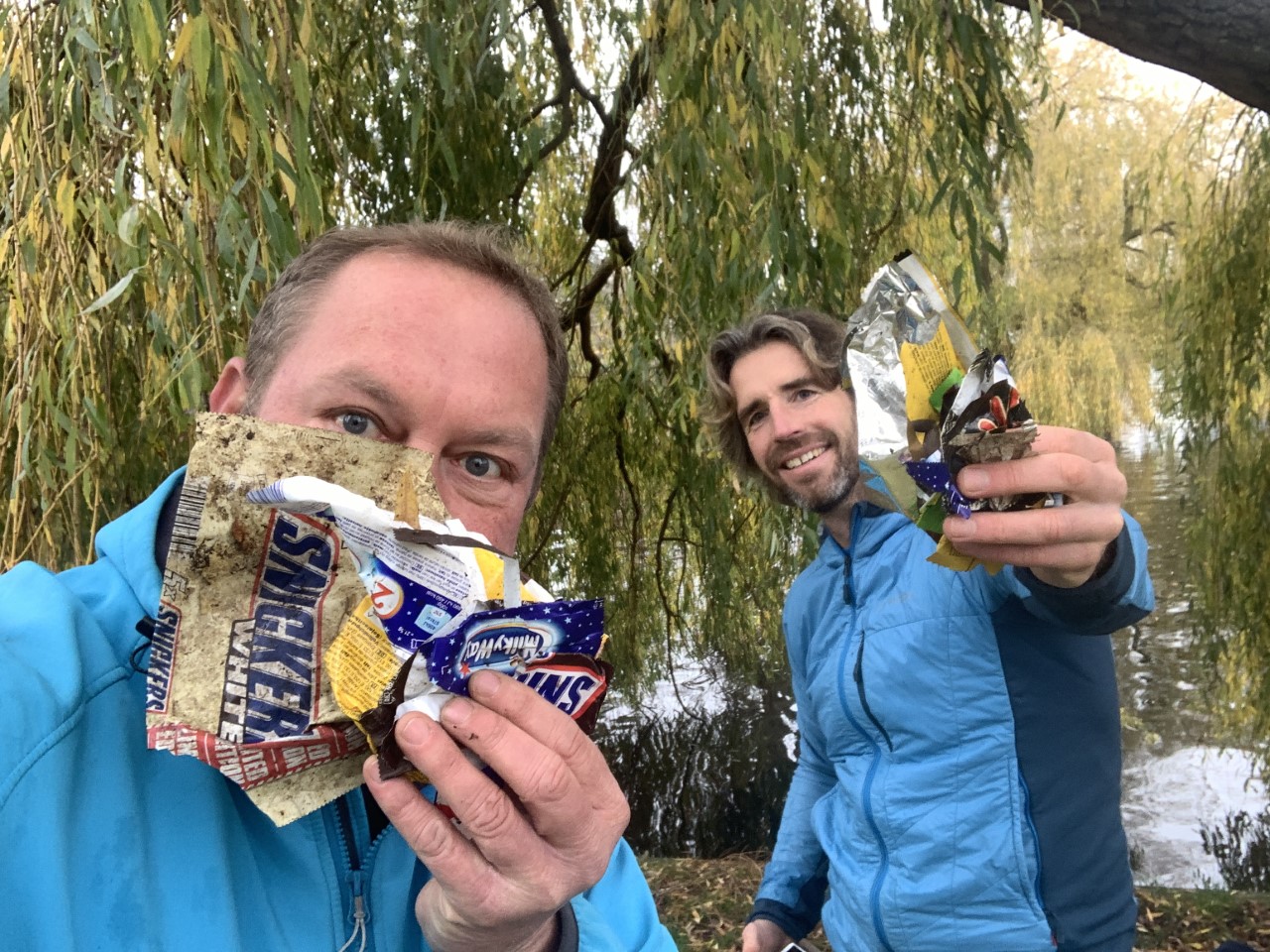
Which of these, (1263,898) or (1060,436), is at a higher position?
(1060,436)

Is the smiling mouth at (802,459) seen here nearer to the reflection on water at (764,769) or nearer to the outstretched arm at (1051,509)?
the outstretched arm at (1051,509)

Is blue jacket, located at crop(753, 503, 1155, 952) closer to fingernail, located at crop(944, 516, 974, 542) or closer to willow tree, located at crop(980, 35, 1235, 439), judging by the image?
fingernail, located at crop(944, 516, 974, 542)

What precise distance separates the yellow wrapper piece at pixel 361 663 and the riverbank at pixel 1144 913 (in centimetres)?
316

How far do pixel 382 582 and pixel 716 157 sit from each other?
1.84 meters

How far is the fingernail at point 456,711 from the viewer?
66cm

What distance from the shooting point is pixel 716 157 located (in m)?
2.22

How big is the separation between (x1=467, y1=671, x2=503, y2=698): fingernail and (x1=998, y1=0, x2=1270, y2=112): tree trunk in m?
2.47

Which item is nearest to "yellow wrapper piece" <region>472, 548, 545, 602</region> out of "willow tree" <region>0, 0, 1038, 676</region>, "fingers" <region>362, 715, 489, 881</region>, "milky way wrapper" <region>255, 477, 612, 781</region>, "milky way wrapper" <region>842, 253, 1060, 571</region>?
"milky way wrapper" <region>255, 477, 612, 781</region>

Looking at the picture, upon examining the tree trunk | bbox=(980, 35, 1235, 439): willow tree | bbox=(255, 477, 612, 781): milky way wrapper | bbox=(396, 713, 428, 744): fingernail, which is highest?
bbox=(980, 35, 1235, 439): willow tree

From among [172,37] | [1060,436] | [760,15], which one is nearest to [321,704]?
[1060,436]

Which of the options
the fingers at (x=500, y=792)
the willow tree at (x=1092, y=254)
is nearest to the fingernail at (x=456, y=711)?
the fingers at (x=500, y=792)

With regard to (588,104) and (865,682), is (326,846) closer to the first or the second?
(865,682)

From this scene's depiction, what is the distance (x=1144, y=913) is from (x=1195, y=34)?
3.33 metres

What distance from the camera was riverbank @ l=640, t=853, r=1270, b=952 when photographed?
3.31m
